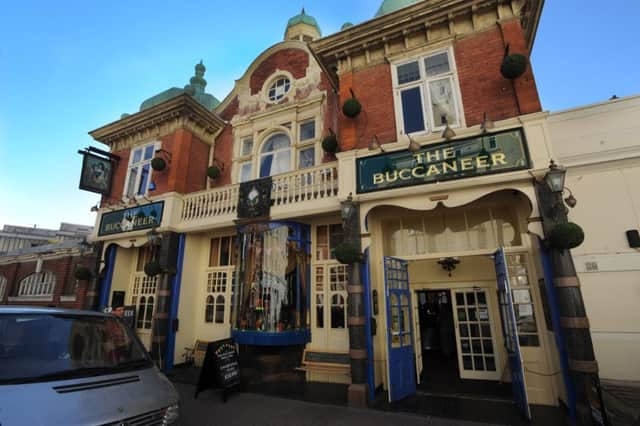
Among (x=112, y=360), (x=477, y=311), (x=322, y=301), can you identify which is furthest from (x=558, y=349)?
(x=112, y=360)

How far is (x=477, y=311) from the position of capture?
7094 mm

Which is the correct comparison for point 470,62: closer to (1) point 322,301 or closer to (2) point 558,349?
(2) point 558,349

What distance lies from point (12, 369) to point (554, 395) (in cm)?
757

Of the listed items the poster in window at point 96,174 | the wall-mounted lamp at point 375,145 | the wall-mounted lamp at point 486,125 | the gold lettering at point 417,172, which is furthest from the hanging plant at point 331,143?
the poster in window at point 96,174

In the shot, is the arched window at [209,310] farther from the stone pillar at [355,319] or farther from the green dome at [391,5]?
the green dome at [391,5]

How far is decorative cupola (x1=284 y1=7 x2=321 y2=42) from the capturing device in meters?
13.1

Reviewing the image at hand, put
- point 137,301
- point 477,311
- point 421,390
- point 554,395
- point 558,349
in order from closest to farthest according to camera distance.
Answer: point 558,349 → point 554,395 → point 421,390 → point 477,311 → point 137,301

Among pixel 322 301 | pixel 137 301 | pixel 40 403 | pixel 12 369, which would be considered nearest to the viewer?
pixel 40 403

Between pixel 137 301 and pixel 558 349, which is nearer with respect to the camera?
pixel 558 349

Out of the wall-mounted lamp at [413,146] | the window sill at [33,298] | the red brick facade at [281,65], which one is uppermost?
the red brick facade at [281,65]

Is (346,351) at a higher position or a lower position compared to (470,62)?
lower

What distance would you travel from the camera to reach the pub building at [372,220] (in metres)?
5.73

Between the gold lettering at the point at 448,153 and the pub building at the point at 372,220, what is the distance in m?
0.05

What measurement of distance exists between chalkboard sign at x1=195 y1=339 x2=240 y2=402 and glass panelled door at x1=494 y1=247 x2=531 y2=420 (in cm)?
507
